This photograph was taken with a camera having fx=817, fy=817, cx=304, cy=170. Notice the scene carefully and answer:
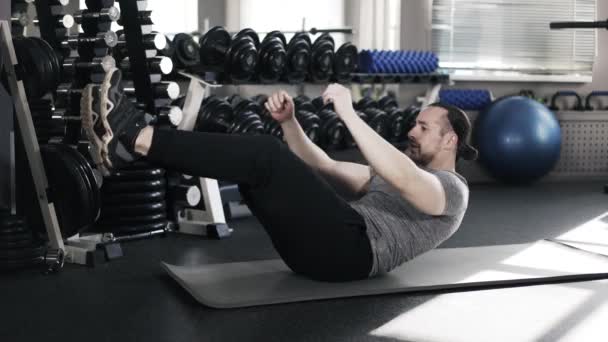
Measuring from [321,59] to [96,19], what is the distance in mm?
1543

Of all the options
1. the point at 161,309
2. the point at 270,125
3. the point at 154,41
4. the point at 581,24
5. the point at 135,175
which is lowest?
the point at 161,309

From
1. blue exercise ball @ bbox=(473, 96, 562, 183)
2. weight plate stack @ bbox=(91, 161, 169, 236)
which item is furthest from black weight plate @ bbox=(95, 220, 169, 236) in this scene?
blue exercise ball @ bbox=(473, 96, 562, 183)

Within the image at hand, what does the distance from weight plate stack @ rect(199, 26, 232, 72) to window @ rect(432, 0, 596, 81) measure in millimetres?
2370

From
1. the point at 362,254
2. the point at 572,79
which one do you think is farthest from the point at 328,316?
the point at 572,79

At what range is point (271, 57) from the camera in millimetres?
4098

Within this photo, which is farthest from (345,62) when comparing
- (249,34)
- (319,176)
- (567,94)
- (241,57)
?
(319,176)

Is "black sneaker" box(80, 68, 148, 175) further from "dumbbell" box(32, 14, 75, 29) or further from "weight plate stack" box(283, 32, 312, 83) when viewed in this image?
"weight plate stack" box(283, 32, 312, 83)

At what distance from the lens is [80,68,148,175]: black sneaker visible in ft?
7.07

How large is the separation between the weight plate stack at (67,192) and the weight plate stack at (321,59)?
5.93 feet

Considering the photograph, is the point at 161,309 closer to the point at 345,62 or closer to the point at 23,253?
the point at 23,253

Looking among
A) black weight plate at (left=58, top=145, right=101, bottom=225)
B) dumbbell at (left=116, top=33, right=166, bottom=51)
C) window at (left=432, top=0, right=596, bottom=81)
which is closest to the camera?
black weight plate at (left=58, top=145, right=101, bottom=225)

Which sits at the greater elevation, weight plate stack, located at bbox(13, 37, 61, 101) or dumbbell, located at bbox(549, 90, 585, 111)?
weight plate stack, located at bbox(13, 37, 61, 101)

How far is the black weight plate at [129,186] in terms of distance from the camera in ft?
11.1

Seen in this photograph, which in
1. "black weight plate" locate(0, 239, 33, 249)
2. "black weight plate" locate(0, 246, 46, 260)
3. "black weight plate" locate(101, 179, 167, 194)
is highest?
"black weight plate" locate(101, 179, 167, 194)
